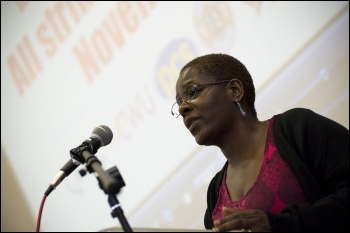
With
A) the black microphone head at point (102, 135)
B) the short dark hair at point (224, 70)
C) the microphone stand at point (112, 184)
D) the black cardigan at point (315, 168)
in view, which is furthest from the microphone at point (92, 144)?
the black cardigan at point (315, 168)

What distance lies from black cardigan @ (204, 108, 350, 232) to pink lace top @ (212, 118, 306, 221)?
3 centimetres

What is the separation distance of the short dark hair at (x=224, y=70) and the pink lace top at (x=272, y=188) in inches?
9.5

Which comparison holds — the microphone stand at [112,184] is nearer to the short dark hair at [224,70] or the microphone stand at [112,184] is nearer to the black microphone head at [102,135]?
the black microphone head at [102,135]

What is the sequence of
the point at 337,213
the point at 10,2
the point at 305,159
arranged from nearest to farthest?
the point at 337,213, the point at 305,159, the point at 10,2

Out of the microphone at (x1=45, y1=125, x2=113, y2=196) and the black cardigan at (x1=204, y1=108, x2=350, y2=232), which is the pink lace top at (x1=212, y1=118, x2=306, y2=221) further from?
the microphone at (x1=45, y1=125, x2=113, y2=196)

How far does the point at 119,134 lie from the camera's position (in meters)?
3.91

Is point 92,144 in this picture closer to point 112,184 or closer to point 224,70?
point 112,184

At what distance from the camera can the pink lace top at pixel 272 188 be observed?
174cm

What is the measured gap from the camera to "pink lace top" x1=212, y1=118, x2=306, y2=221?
1.74 m

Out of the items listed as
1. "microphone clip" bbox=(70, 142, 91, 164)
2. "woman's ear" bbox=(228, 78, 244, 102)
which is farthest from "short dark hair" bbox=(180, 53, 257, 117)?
"microphone clip" bbox=(70, 142, 91, 164)

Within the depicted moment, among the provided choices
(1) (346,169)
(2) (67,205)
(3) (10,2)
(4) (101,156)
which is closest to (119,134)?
(4) (101,156)

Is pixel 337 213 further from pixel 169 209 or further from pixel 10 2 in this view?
pixel 10 2

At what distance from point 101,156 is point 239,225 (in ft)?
8.75

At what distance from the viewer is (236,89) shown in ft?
6.69
